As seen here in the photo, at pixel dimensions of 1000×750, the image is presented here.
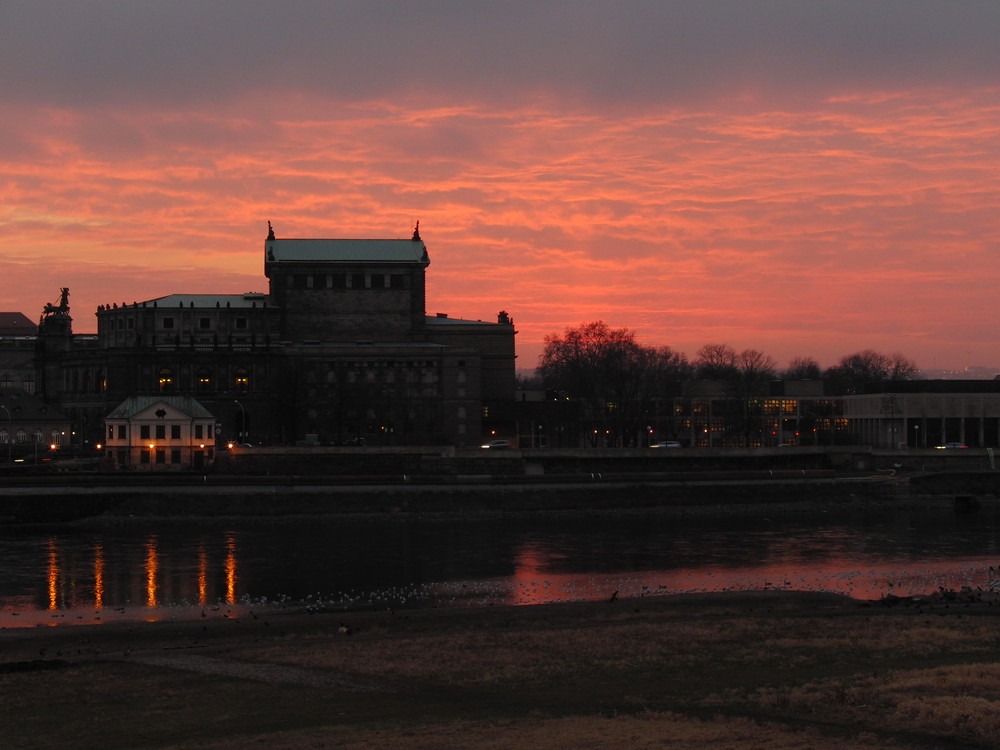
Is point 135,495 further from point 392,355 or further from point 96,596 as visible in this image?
point 392,355

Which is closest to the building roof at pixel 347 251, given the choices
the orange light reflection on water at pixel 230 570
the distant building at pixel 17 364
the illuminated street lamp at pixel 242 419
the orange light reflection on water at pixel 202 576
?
the illuminated street lamp at pixel 242 419

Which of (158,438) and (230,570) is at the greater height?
(158,438)

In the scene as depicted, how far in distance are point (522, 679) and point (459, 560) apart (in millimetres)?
34534

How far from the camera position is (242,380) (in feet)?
484

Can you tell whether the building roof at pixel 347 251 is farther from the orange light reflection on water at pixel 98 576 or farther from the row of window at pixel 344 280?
the orange light reflection on water at pixel 98 576

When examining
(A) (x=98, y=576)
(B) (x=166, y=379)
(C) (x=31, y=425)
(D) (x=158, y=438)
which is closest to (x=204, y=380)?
(B) (x=166, y=379)

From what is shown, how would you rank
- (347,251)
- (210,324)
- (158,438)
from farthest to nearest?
(347,251)
(210,324)
(158,438)

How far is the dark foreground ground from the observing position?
28.5 meters

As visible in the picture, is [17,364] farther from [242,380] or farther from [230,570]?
[230,570]

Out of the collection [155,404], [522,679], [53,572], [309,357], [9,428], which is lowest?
[53,572]

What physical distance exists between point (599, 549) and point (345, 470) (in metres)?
48.4

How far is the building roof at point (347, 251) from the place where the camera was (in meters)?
157

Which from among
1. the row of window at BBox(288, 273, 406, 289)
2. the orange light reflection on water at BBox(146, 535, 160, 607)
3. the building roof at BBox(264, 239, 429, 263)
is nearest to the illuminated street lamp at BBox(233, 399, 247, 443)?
the row of window at BBox(288, 273, 406, 289)

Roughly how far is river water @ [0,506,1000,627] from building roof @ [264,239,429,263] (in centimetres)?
6917
